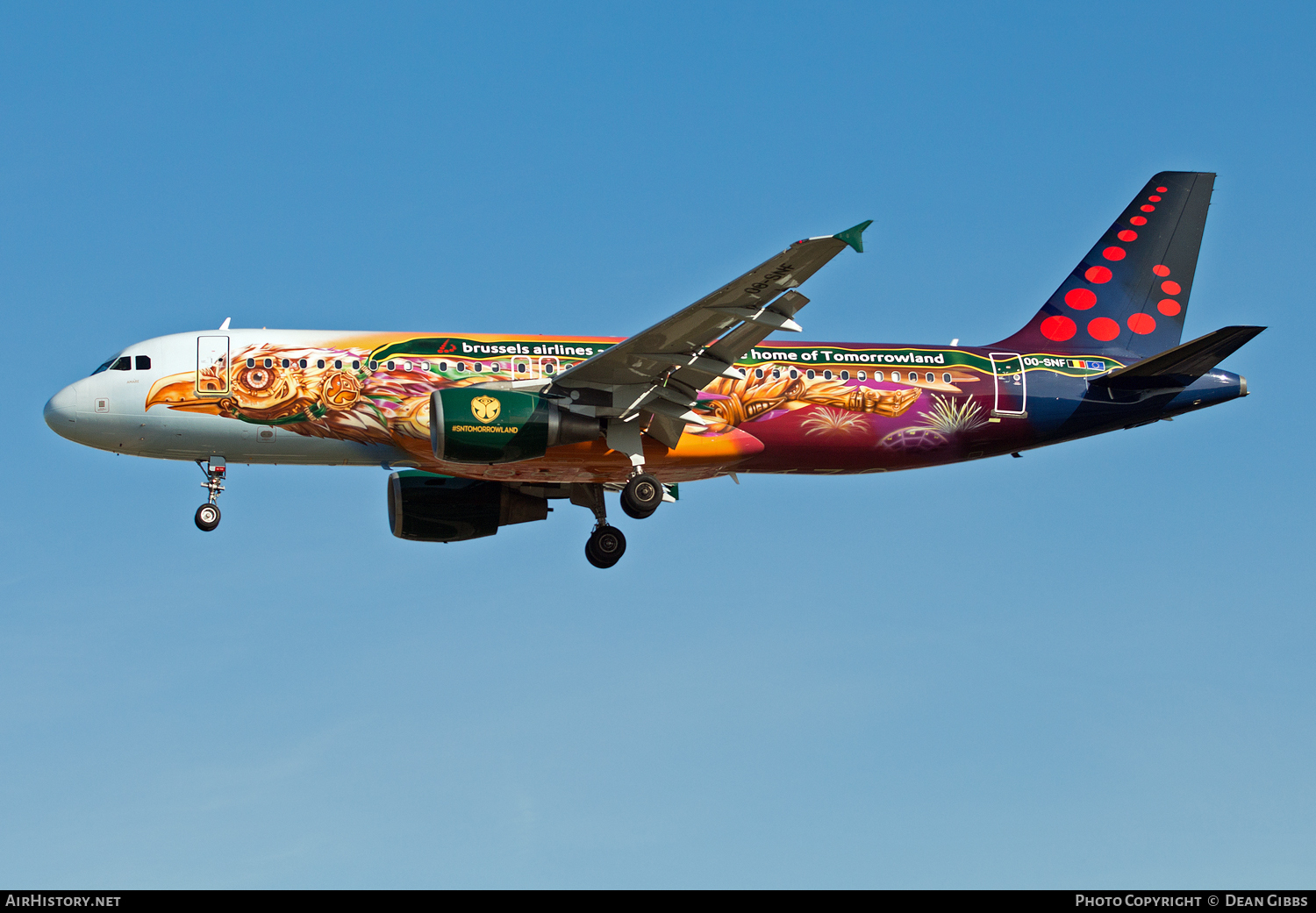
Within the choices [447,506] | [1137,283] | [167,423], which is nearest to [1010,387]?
[1137,283]

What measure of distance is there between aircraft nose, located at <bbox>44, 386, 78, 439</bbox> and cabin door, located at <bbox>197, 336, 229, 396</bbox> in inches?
107

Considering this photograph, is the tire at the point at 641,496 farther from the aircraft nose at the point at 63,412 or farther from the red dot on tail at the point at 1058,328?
the aircraft nose at the point at 63,412

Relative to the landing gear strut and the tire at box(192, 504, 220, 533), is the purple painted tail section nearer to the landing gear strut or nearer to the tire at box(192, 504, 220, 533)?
the landing gear strut

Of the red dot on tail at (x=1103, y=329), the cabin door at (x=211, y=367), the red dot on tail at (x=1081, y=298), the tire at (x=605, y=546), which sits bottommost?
the tire at (x=605, y=546)

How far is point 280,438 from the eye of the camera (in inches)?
1329

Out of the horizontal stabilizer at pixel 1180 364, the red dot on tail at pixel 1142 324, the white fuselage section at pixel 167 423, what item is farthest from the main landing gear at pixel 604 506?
the red dot on tail at pixel 1142 324

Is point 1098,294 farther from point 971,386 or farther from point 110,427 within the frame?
point 110,427

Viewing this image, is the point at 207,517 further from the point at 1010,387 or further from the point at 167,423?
the point at 1010,387

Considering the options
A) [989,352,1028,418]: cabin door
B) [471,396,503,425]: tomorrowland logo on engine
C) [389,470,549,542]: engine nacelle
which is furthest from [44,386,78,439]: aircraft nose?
[989,352,1028,418]: cabin door

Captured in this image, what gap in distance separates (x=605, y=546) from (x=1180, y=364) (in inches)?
549

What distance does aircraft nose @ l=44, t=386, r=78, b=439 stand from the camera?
33.8 m

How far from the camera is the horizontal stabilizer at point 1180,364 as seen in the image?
112 feet

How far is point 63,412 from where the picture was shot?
111 ft

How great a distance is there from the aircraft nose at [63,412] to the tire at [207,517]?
3217mm
